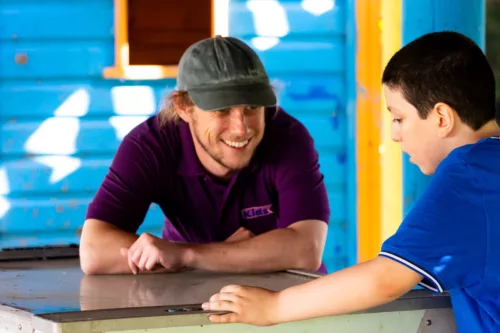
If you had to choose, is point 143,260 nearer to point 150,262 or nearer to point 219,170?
point 150,262

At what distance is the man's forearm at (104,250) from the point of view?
2797 mm

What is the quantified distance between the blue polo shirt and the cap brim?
45.4 inches

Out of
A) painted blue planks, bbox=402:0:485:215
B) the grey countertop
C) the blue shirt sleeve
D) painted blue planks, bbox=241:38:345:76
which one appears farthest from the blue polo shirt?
painted blue planks, bbox=241:38:345:76

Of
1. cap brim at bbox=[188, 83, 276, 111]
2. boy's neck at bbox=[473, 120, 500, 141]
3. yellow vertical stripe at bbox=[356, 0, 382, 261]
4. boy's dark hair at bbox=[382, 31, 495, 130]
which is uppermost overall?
boy's dark hair at bbox=[382, 31, 495, 130]

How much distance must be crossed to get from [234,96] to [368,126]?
2.39 meters

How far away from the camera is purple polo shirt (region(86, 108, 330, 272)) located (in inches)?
120

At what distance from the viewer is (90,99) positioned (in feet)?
16.7

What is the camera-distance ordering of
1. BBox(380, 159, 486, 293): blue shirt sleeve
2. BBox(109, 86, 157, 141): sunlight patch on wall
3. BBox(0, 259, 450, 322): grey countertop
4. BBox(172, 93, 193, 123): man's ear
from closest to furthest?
BBox(380, 159, 486, 293): blue shirt sleeve < BBox(0, 259, 450, 322): grey countertop < BBox(172, 93, 193, 123): man's ear < BBox(109, 86, 157, 141): sunlight patch on wall

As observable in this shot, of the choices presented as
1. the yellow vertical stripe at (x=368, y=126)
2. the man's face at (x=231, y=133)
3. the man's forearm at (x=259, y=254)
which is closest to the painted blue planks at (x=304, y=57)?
the yellow vertical stripe at (x=368, y=126)

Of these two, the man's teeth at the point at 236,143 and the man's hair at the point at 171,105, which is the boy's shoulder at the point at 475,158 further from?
the man's hair at the point at 171,105

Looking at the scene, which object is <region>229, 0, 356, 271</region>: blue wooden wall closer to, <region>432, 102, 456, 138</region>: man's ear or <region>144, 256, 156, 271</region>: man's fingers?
<region>144, 256, 156, 271</region>: man's fingers

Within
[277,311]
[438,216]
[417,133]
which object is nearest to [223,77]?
[417,133]

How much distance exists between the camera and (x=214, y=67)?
10.1 feet

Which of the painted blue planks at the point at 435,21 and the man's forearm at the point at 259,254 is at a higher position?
the painted blue planks at the point at 435,21
